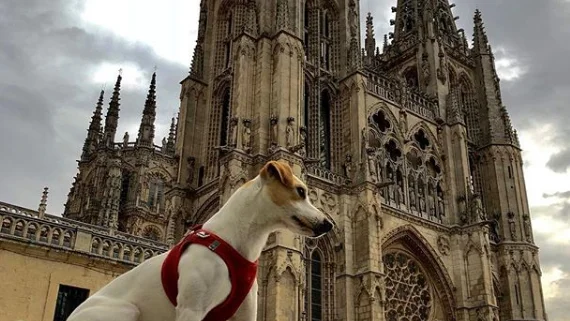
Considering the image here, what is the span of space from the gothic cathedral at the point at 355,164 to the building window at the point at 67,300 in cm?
672

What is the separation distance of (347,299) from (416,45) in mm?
17236

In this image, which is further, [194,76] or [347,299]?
[194,76]

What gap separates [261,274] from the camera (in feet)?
59.2

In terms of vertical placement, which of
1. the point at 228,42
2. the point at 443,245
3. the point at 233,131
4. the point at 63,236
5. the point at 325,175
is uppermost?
the point at 228,42

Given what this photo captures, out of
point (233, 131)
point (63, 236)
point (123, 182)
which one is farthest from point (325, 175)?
point (123, 182)

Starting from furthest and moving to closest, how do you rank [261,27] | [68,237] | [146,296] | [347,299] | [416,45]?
[416,45] < [261,27] < [347,299] < [68,237] < [146,296]

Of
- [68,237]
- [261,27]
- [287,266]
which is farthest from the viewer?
[261,27]

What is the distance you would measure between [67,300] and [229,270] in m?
10.4

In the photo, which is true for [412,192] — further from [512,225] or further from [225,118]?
[225,118]

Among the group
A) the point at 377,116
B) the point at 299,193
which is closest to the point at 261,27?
the point at 377,116

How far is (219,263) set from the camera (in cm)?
291

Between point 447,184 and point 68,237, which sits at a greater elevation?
point 447,184

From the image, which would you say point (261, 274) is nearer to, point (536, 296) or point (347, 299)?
point (347, 299)

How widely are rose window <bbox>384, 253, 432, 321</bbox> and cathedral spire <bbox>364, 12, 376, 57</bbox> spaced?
44.4 ft
